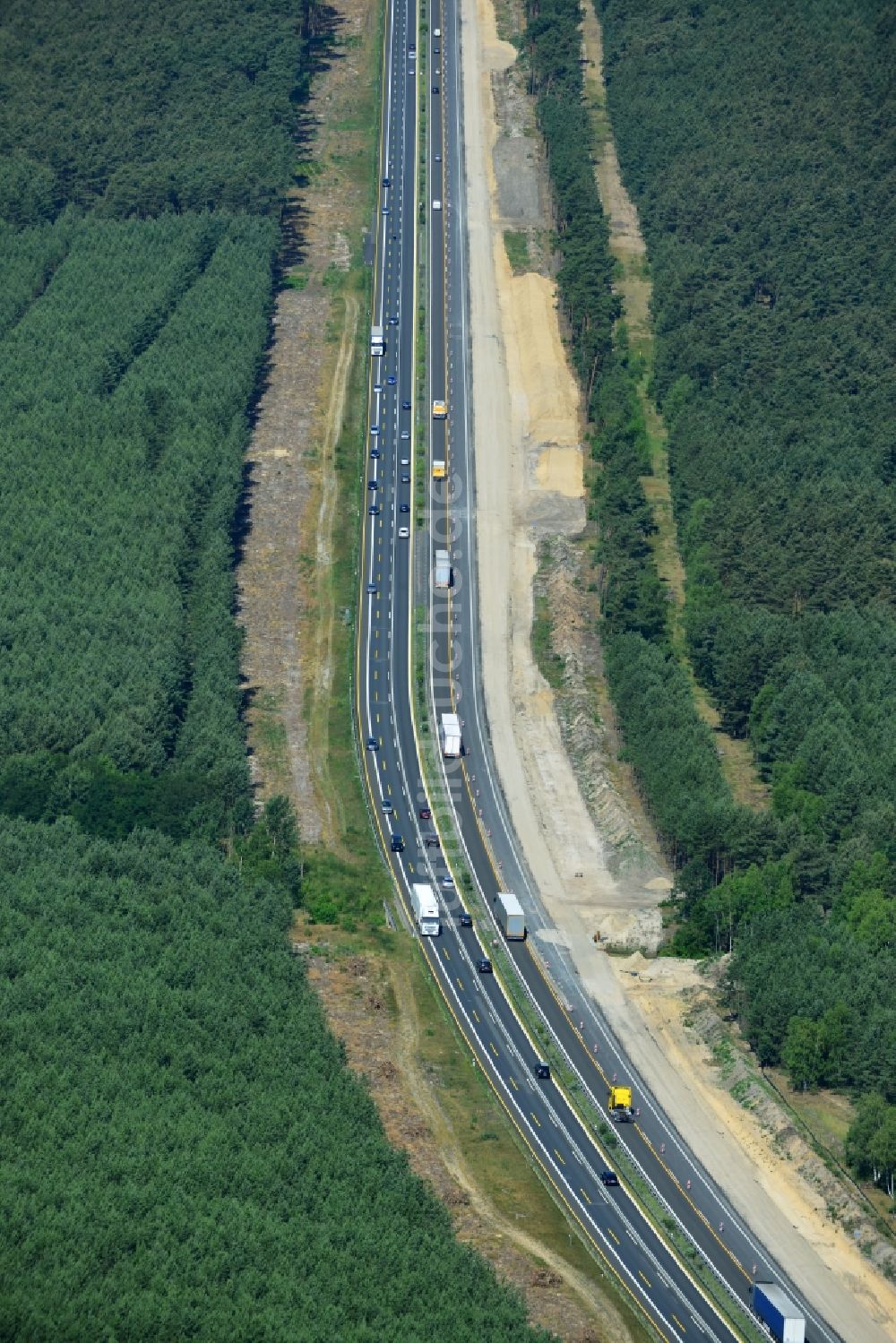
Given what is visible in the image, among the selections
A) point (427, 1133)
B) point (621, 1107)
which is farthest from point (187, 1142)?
point (621, 1107)

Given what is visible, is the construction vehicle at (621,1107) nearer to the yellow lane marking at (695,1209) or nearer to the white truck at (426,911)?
the yellow lane marking at (695,1209)

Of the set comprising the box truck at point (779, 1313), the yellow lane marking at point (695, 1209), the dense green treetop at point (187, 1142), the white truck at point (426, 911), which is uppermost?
the dense green treetop at point (187, 1142)

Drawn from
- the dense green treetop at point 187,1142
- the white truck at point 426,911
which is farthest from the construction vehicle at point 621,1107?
the white truck at point 426,911

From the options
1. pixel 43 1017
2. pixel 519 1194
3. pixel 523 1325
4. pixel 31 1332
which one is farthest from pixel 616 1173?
pixel 31 1332

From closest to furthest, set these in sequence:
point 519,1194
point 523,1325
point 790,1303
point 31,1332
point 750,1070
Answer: point 31,1332
point 523,1325
point 790,1303
point 519,1194
point 750,1070

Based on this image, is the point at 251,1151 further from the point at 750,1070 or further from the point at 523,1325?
the point at 750,1070

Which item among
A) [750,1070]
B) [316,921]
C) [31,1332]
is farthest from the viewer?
[316,921]

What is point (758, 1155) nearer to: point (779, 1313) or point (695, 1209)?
point (695, 1209)
